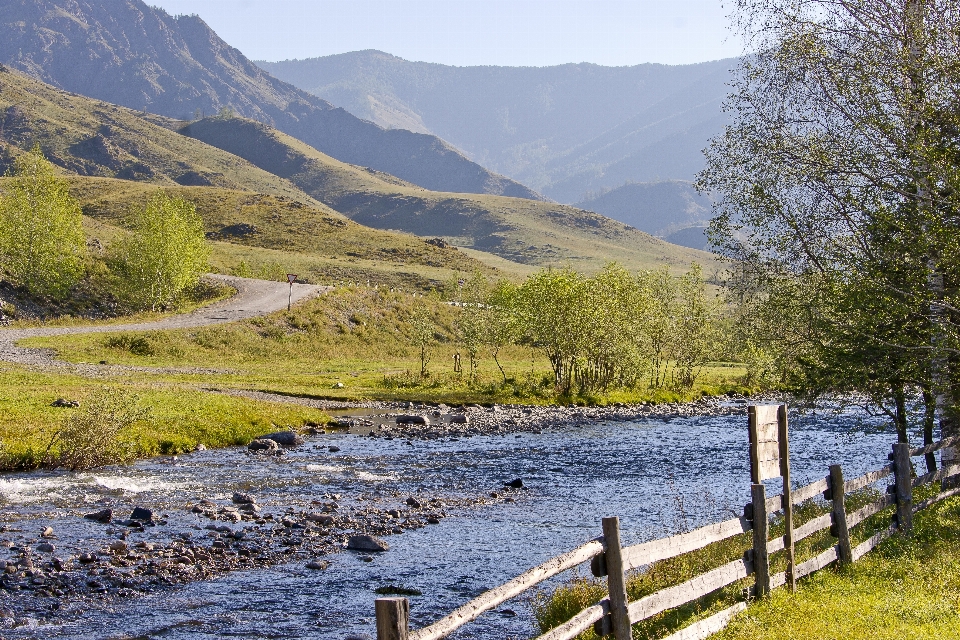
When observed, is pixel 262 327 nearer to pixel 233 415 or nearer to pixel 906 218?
pixel 233 415

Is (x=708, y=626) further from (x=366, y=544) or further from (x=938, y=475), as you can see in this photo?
(x=366, y=544)

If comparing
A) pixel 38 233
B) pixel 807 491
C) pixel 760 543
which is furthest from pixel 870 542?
pixel 38 233

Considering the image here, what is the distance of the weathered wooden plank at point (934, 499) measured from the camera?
1777 centimetres

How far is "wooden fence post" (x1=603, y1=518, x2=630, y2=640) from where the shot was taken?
9961 millimetres

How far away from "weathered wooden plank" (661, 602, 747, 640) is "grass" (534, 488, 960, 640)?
4.8 inches

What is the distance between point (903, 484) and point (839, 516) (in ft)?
9.06

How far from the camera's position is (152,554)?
63.8ft

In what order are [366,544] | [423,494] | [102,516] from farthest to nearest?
[423,494], [102,516], [366,544]

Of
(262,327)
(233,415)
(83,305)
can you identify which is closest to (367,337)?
(262,327)

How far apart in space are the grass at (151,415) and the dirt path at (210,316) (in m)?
7.22

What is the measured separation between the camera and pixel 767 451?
43.4 feet

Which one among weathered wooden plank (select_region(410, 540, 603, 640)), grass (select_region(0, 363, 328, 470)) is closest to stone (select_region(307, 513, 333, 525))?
grass (select_region(0, 363, 328, 470))

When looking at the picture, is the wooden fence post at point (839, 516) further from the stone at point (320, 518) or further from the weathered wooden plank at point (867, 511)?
the stone at point (320, 518)

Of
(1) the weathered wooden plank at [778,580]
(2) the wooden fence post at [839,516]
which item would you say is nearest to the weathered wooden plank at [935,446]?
(2) the wooden fence post at [839,516]
